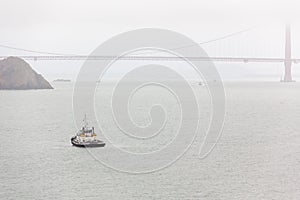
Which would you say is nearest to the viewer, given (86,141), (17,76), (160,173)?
(160,173)

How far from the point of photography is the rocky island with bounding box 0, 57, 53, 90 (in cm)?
13875

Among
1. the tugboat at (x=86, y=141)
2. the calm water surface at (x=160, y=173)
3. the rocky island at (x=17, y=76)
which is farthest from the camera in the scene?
the rocky island at (x=17, y=76)

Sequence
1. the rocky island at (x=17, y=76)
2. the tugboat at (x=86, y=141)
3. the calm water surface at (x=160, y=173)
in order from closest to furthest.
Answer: the calm water surface at (x=160, y=173) → the tugboat at (x=86, y=141) → the rocky island at (x=17, y=76)

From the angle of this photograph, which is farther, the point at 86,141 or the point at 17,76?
the point at 17,76

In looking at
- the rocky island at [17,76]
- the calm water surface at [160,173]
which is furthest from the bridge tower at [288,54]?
the calm water surface at [160,173]

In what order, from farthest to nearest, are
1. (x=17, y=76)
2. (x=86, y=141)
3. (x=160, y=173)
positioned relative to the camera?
(x=17, y=76)
(x=86, y=141)
(x=160, y=173)

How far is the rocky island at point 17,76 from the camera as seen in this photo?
13875cm

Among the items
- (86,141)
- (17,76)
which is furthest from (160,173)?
(17,76)

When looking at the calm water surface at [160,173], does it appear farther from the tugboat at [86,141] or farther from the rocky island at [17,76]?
the rocky island at [17,76]

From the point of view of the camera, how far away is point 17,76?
474 feet

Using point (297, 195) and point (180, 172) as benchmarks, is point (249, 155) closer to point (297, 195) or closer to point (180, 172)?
point (180, 172)

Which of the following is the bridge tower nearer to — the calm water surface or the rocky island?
the rocky island

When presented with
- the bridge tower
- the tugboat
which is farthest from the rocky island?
the tugboat

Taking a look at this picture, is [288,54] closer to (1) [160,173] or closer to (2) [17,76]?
(2) [17,76]
